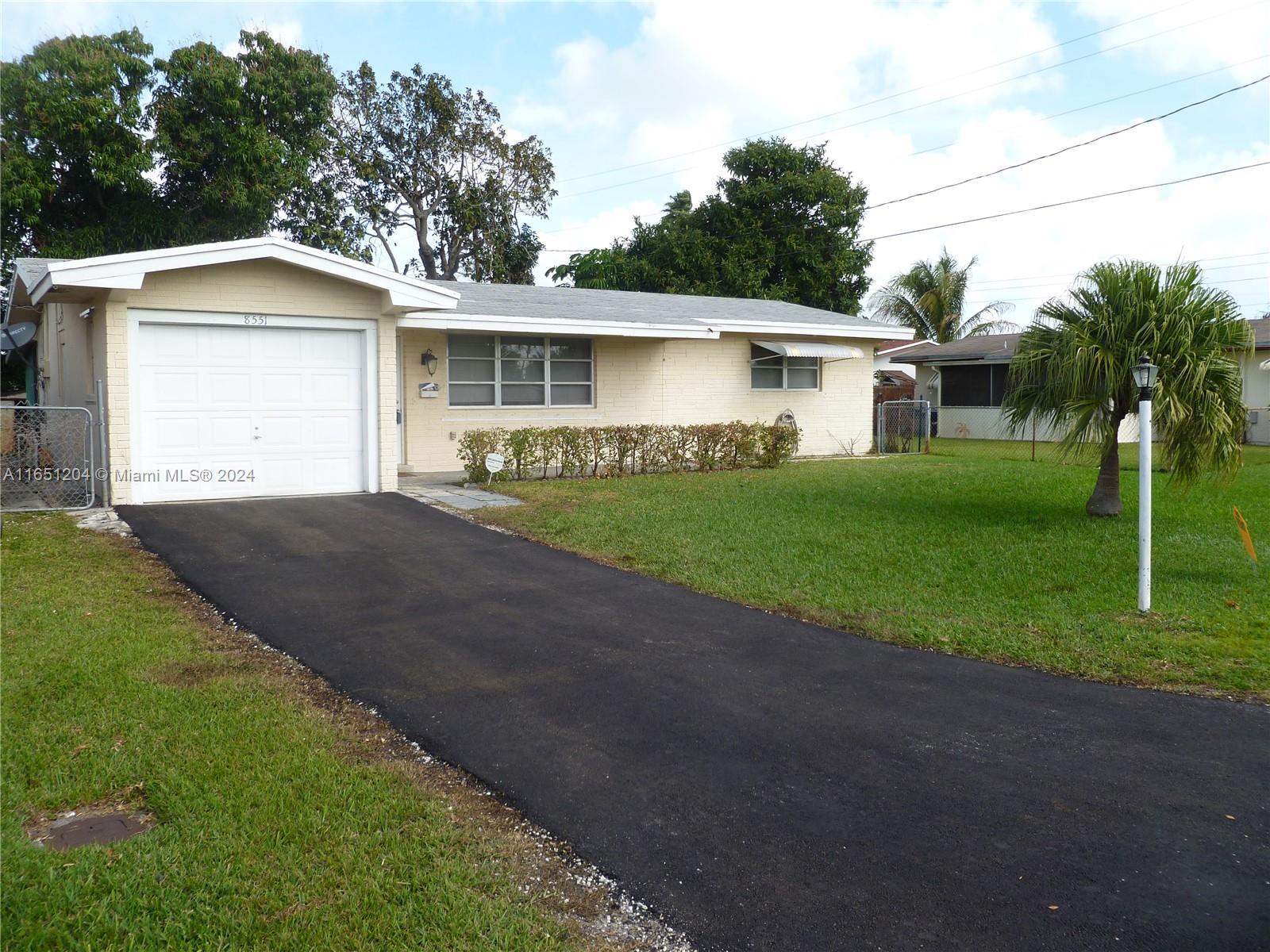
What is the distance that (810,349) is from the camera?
18969 millimetres

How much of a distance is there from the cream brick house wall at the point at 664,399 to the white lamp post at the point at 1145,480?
10593 mm

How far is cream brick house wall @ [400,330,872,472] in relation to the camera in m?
15.5

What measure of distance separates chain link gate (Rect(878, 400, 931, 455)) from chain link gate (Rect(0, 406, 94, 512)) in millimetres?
15374

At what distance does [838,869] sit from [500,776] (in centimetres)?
152

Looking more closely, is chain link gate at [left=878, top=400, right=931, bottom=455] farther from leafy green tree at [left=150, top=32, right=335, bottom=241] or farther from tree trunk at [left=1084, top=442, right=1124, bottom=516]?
leafy green tree at [left=150, top=32, right=335, bottom=241]

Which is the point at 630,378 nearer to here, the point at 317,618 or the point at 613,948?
the point at 317,618

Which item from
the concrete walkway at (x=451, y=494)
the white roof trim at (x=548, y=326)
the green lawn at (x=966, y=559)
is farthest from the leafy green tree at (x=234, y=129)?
the green lawn at (x=966, y=559)

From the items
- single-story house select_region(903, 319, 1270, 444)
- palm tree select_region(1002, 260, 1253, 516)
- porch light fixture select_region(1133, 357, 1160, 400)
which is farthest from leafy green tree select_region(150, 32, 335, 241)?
porch light fixture select_region(1133, 357, 1160, 400)

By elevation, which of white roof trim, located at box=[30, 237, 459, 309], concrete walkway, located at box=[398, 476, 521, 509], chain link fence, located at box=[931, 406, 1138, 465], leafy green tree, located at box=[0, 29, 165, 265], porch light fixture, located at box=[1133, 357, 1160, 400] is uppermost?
leafy green tree, located at box=[0, 29, 165, 265]

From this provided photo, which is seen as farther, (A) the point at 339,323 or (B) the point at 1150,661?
(A) the point at 339,323

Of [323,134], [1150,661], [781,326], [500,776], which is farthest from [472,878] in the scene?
[323,134]

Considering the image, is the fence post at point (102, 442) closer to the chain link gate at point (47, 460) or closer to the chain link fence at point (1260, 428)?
the chain link gate at point (47, 460)

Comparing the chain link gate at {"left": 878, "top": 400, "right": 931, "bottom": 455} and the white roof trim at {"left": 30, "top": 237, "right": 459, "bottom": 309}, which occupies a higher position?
the white roof trim at {"left": 30, "top": 237, "right": 459, "bottom": 309}

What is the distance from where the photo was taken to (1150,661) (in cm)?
604
